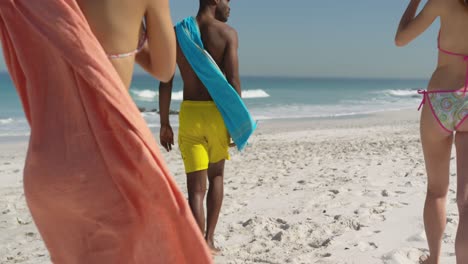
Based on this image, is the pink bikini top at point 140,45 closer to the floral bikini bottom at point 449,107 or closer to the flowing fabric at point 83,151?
the flowing fabric at point 83,151

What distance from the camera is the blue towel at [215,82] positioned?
332 centimetres

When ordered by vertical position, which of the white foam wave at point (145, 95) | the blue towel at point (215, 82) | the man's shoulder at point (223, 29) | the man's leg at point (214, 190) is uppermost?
the man's shoulder at point (223, 29)

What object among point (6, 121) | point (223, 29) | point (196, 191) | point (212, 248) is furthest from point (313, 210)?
point (6, 121)

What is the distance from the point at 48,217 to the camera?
5.17 feet

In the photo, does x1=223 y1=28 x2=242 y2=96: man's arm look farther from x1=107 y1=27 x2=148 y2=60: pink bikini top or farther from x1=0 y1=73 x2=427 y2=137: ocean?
x1=0 y1=73 x2=427 y2=137: ocean

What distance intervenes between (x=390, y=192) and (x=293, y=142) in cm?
597

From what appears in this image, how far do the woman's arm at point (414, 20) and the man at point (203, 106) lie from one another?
1.10m

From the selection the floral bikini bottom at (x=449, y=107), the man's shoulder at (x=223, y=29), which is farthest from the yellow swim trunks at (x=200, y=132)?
the floral bikini bottom at (x=449, y=107)

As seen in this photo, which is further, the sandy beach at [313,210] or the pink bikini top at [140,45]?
the sandy beach at [313,210]

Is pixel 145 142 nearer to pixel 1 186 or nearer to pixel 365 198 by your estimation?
pixel 365 198

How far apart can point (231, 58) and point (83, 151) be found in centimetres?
203

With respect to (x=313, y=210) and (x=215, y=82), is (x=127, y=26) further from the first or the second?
(x=313, y=210)

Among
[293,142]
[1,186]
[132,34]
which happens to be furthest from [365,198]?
[293,142]

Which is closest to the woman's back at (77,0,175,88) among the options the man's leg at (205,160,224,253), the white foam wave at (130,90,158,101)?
the man's leg at (205,160,224,253)
